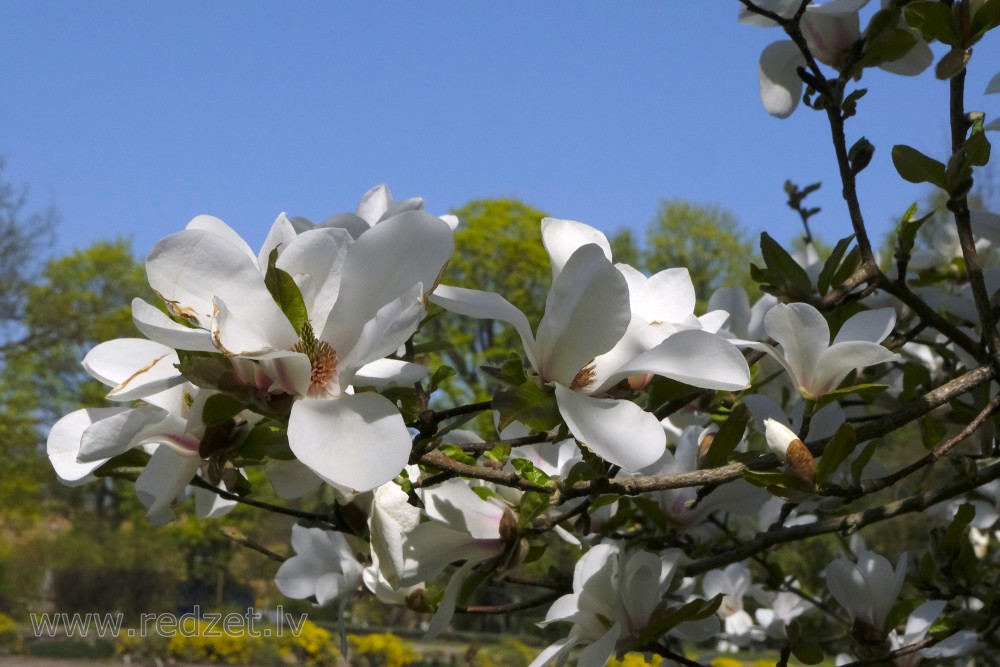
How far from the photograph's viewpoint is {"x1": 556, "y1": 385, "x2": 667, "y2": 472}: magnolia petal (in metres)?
0.42

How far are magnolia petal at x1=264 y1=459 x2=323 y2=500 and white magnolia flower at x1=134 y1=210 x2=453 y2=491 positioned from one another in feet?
0.31

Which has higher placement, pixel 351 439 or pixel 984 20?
pixel 984 20

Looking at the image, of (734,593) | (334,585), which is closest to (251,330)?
(334,585)

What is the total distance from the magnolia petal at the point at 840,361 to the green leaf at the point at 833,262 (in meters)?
0.19

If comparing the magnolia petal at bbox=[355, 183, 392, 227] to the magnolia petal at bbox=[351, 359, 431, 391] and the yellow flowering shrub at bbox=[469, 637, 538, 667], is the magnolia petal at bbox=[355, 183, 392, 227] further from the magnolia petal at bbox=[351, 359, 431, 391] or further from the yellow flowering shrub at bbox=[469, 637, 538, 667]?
the yellow flowering shrub at bbox=[469, 637, 538, 667]

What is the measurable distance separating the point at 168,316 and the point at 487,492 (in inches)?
9.7

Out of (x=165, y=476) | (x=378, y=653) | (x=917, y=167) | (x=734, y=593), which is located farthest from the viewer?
(x=378, y=653)

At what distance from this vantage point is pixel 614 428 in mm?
429

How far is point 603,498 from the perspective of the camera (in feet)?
2.06

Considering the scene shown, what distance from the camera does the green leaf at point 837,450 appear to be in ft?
1.75

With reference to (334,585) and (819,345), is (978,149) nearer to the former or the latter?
(819,345)

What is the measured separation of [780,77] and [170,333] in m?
0.58

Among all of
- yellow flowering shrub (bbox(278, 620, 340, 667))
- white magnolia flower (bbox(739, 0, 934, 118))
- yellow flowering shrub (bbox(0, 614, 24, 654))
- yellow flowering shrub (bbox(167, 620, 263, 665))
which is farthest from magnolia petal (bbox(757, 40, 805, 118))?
yellow flowering shrub (bbox(0, 614, 24, 654))

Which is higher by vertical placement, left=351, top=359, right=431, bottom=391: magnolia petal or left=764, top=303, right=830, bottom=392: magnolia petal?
left=764, top=303, right=830, bottom=392: magnolia petal
